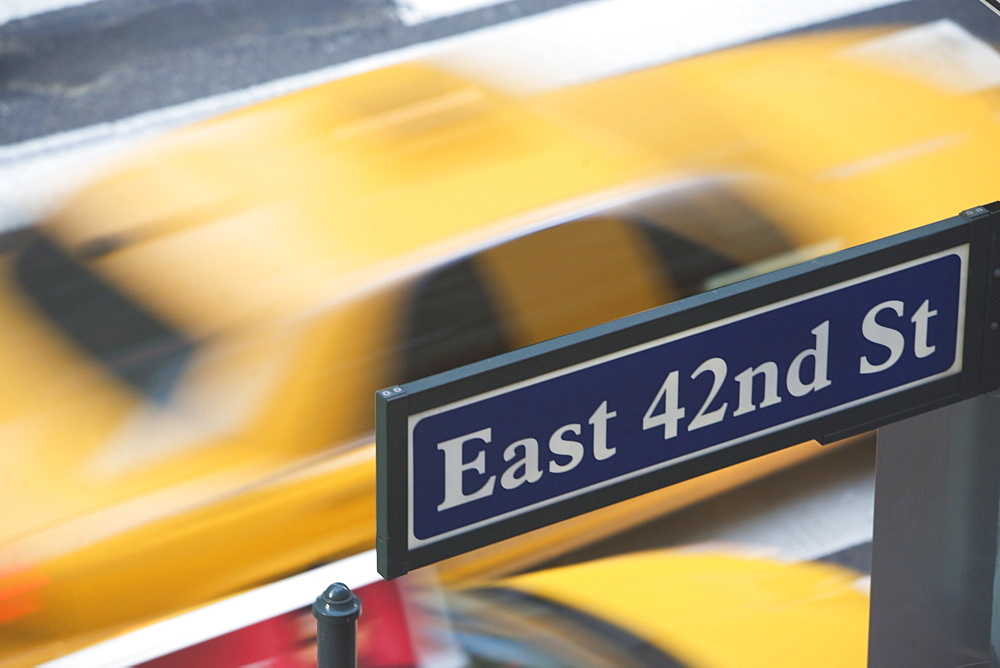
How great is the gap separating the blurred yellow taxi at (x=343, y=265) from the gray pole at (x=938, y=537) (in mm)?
1549

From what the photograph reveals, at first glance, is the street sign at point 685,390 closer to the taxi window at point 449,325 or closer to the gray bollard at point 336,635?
the gray bollard at point 336,635

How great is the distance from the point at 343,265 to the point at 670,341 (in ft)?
7.75

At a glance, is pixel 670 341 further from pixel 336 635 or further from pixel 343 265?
pixel 343 265

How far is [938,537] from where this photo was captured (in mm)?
2254

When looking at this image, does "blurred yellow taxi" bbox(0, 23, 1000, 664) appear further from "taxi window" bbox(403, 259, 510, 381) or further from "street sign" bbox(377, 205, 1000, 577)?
"street sign" bbox(377, 205, 1000, 577)

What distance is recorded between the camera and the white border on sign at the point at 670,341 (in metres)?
1.70

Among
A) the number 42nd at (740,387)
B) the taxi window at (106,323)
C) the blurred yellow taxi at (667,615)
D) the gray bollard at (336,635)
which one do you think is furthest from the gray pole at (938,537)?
the taxi window at (106,323)

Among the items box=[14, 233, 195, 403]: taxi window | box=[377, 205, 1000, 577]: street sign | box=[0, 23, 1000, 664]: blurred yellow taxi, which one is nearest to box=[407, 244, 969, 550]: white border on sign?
box=[377, 205, 1000, 577]: street sign

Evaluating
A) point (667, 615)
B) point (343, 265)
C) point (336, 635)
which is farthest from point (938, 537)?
point (343, 265)

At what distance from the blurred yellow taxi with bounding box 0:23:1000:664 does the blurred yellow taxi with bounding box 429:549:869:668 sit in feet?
0.37

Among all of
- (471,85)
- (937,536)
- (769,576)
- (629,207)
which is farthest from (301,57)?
(937,536)

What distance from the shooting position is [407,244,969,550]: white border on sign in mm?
1696

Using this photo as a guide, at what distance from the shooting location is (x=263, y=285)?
402 cm

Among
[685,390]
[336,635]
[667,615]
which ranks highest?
[667,615]
